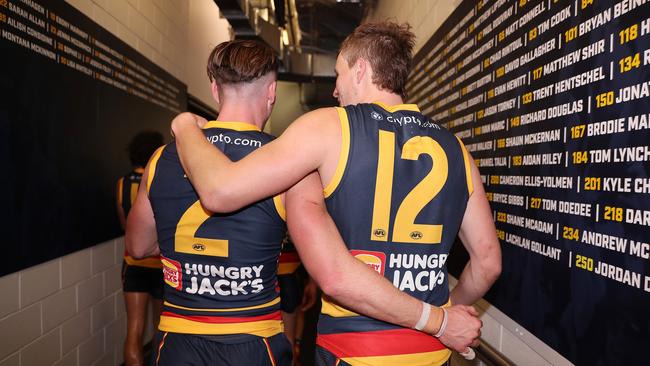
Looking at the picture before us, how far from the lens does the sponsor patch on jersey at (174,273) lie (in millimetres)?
1336

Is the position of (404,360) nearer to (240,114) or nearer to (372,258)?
(372,258)

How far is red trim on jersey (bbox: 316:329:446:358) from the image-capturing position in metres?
1.11

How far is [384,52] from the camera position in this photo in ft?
4.07

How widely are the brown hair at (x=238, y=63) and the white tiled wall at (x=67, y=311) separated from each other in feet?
4.22

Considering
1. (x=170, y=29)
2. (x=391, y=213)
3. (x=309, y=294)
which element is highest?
(x=170, y=29)

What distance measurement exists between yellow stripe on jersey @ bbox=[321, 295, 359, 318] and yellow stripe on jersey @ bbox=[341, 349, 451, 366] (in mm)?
99

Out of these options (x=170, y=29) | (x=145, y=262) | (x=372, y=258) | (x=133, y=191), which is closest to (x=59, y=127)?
(x=133, y=191)

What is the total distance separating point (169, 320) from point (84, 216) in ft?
5.28

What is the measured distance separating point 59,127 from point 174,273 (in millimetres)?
1431

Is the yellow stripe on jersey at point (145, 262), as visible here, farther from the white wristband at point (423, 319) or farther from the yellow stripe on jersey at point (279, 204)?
the white wristband at point (423, 319)

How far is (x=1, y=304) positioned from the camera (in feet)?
6.24

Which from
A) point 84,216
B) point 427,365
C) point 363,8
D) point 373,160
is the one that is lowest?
point 427,365

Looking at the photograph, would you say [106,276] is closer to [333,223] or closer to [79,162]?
[79,162]

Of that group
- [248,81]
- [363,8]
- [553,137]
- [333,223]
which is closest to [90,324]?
[248,81]
